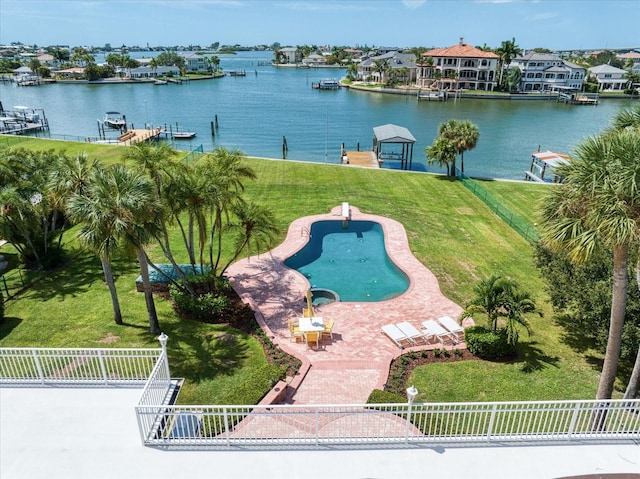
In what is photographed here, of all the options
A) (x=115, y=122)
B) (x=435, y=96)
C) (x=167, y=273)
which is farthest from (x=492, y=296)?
(x=435, y=96)

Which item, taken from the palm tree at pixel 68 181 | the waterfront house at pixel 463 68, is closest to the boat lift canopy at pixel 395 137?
the palm tree at pixel 68 181

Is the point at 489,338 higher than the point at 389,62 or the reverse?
the reverse

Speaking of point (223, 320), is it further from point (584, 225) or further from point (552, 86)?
point (552, 86)

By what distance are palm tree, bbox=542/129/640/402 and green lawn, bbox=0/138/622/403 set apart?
152cm

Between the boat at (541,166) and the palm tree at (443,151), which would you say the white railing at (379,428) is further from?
the boat at (541,166)

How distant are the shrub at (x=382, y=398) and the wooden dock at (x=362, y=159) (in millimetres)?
31514

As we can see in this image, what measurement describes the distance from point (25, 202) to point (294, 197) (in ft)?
55.9

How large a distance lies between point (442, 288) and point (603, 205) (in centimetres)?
1122

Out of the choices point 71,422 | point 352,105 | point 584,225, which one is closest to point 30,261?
point 71,422

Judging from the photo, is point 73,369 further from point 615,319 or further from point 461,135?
point 461,135

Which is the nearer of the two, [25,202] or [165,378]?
[165,378]

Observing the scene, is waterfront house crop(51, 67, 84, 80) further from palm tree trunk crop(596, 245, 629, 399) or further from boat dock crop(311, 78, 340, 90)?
palm tree trunk crop(596, 245, 629, 399)

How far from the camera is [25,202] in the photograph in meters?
18.9

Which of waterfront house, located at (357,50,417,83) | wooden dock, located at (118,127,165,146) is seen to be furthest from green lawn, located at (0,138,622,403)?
waterfront house, located at (357,50,417,83)
